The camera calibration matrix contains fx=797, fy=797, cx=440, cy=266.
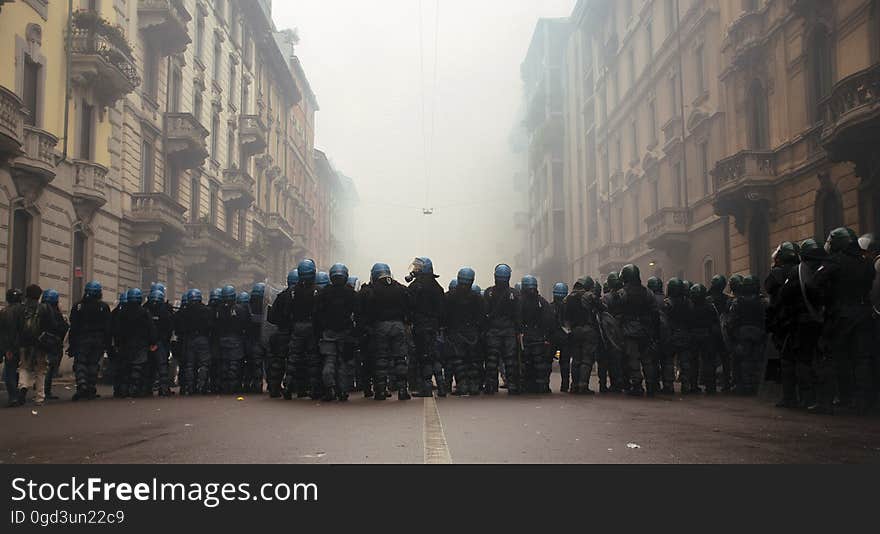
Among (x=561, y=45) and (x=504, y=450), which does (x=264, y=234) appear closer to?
(x=561, y=45)

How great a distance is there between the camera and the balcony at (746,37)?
2167 centimetres

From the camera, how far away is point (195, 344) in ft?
44.2

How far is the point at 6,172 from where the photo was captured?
17.2m

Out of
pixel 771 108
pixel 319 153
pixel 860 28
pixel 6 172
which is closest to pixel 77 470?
pixel 6 172

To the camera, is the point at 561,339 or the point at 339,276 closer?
the point at 339,276

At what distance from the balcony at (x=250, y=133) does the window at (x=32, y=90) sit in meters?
18.8

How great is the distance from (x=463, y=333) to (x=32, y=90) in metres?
12.9

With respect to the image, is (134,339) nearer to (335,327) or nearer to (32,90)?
(335,327)

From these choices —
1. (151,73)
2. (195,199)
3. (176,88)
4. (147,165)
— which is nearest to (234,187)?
(195,199)

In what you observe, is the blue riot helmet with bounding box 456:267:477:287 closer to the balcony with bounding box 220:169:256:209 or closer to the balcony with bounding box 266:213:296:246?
the balcony with bounding box 220:169:256:209

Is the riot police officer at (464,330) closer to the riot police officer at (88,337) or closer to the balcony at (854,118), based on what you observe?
the riot police officer at (88,337)

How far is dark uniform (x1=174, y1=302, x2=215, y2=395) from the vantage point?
1346cm

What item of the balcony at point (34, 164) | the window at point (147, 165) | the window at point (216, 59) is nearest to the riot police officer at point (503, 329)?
the balcony at point (34, 164)

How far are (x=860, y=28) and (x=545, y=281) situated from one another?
131ft
